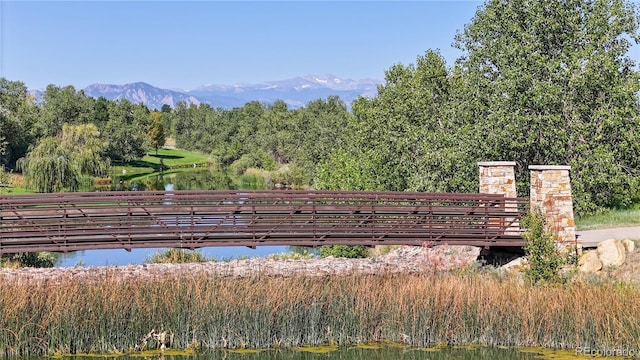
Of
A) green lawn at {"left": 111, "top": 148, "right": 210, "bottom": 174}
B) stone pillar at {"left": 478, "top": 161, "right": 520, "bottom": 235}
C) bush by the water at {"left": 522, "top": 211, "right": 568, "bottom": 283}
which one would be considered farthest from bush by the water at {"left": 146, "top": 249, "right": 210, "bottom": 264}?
green lawn at {"left": 111, "top": 148, "right": 210, "bottom": 174}

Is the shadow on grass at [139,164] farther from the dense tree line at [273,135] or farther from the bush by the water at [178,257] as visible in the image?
the bush by the water at [178,257]

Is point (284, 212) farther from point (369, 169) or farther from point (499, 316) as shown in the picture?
point (369, 169)

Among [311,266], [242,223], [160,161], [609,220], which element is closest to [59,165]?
[242,223]

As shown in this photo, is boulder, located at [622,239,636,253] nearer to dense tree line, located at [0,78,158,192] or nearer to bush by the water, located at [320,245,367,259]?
bush by the water, located at [320,245,367,259]

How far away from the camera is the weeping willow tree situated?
47.2 m

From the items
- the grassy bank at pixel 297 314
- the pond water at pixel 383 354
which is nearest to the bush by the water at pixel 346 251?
the grassy bank at pixel 297 314

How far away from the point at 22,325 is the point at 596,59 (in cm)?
1809

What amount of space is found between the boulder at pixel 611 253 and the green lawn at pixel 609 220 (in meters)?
4.96

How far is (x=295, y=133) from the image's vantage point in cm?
7769

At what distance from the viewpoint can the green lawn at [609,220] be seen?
22359 millimetres

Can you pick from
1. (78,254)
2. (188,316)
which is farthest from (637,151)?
(78,254)

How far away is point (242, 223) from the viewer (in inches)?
734

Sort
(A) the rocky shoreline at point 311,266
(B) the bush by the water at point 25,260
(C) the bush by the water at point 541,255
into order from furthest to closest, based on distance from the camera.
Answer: (B) the bush by the water at point 25,260 → (A) the rocky shoreline at point 311,266 → (C) the bush by the water at point 541,255

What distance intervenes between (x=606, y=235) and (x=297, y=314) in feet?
35.8
